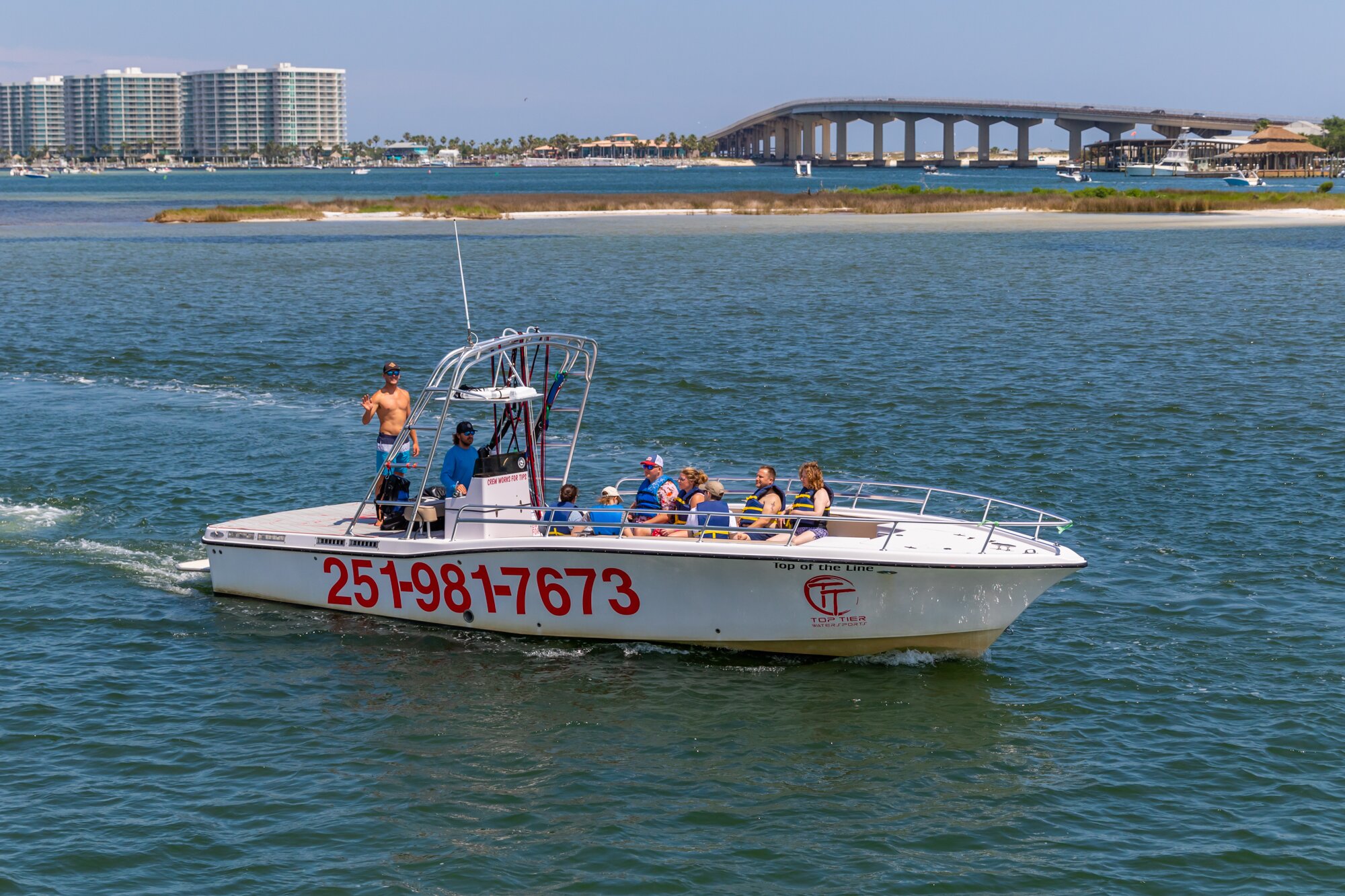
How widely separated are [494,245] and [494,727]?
67.4m

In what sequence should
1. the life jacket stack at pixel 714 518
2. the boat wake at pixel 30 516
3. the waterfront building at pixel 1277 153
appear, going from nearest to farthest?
the life jacket stack at pixel 714 518 < the boat wake at pixel 30 516 < the waterfront building at pixel 1277 153

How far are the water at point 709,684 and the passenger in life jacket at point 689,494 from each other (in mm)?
1407

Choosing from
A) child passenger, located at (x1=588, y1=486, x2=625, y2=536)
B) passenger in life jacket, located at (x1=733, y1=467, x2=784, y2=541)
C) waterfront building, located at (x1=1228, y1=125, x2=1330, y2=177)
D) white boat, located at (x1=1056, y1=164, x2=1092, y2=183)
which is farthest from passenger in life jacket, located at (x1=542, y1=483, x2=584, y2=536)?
waterfront building, located at (x1=1228, y1=125, x2=1330, y2=177)

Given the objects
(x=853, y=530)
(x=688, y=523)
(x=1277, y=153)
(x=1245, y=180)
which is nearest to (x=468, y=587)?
(x=688, y=523)

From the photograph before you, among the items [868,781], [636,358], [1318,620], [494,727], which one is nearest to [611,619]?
[494,727]

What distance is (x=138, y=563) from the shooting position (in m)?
18.1

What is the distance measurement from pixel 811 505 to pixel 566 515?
2693 millimetres

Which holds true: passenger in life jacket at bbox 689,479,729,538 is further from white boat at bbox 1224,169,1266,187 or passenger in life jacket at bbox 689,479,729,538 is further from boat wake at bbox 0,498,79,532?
white boat at bbox 1224,169,1266,187

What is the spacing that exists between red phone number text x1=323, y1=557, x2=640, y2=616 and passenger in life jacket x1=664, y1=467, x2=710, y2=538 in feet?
2.98

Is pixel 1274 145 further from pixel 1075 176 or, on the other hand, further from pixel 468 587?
pixel 468 587

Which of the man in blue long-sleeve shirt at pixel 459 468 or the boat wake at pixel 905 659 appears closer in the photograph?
the boat wake at pixel 905 659

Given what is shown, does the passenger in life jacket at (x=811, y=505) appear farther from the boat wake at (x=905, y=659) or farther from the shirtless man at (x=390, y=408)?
the shirtless man at (x=390, y=408)

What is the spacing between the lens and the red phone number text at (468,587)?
14305 mm

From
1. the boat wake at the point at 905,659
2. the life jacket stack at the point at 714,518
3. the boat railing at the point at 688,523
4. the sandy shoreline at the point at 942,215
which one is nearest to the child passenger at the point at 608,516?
the boat railing at the point at 688,523
